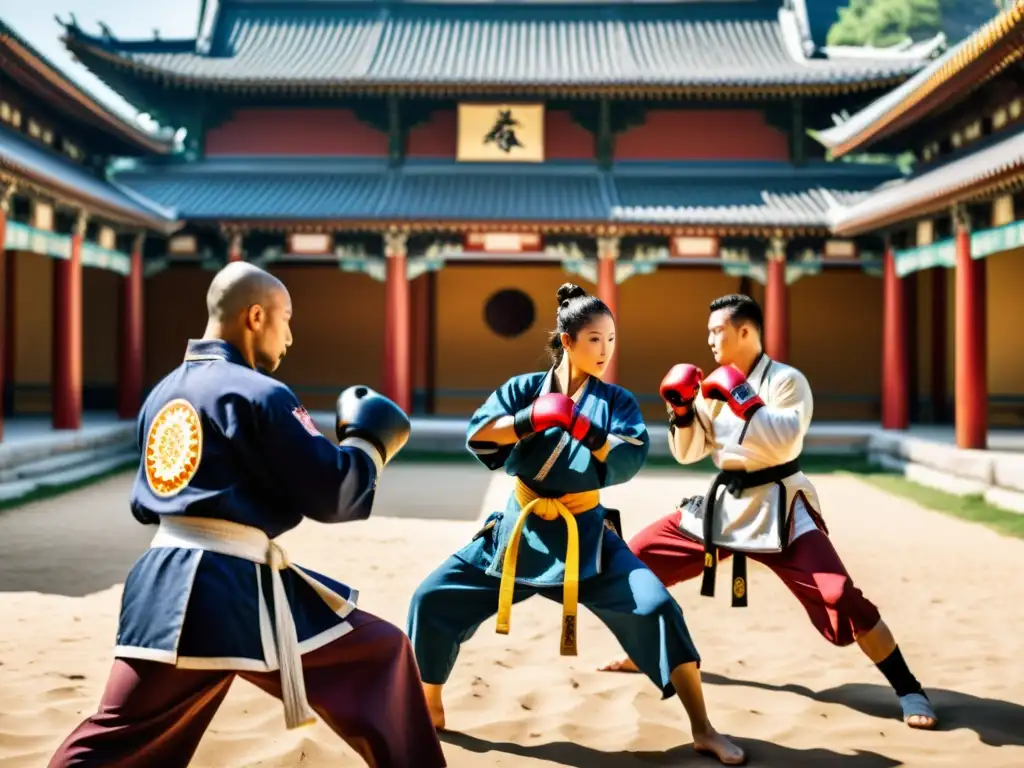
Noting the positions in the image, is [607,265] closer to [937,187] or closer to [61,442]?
[937,187]

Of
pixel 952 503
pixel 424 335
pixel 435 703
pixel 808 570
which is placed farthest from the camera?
pixel 424 335

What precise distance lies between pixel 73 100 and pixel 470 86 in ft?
17.1

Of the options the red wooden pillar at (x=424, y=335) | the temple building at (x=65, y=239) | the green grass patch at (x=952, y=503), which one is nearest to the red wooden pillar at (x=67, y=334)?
the temple building at (x=65, y=239)

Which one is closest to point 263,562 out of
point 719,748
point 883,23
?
point 719,748

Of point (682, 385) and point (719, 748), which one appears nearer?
point (719, 748)

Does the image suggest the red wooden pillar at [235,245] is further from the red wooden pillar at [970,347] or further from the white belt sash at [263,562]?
the white belt sash at [263,562]

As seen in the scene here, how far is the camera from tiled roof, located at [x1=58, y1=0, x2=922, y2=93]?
12852 mm

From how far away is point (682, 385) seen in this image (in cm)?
325

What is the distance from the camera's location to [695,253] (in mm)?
12461

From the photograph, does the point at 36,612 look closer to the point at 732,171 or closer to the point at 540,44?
the point at 732,171

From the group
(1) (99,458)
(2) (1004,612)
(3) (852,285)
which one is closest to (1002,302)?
(3) (852,285)

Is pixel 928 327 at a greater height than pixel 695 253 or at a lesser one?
lesser

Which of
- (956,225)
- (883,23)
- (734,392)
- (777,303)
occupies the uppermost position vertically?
(883,23)

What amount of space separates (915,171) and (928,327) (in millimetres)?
2767
